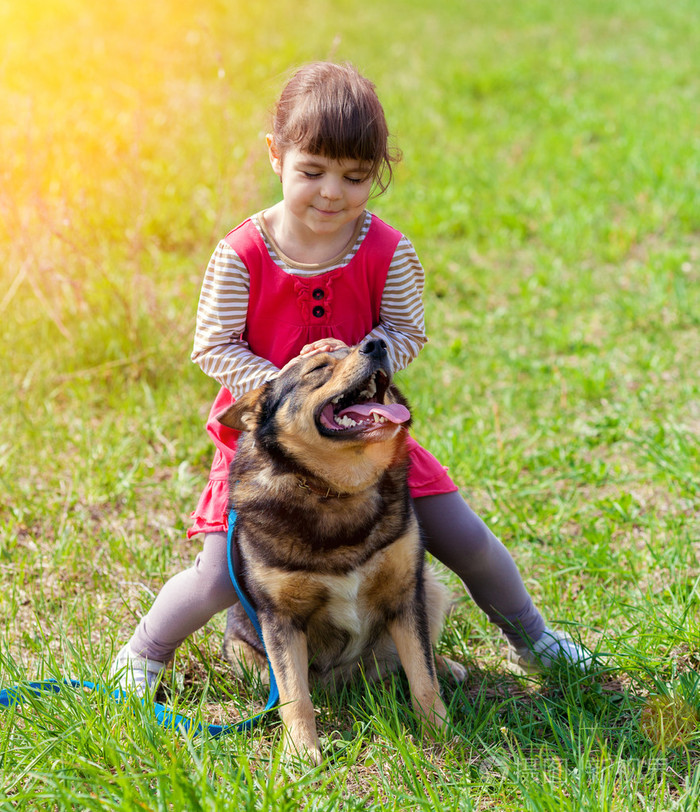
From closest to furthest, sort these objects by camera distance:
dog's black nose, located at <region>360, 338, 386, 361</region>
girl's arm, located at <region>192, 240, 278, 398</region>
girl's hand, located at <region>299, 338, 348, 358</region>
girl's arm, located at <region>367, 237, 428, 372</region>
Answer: dog's black nose, located at <region>360, 338, 386, 361</region> < girl's hand, located at <region>299, 338, 348, 358</region> < girl's arm, located at <region>192, 240, 278, 398</region> < girl's arm, located at <region>367, 237, 428, 372</region>

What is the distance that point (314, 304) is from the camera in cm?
258

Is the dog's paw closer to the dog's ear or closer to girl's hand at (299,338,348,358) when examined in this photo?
the dog's ear

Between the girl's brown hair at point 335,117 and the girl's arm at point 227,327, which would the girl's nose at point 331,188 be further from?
the girl's arm at point 227,327

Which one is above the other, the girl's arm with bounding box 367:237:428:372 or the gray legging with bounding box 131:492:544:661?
the girl's arm with bounding box 367:237:428:372

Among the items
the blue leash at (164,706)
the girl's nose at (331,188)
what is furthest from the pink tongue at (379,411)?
the girl's nose at (331,188)

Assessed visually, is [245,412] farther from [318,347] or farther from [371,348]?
[371,348]

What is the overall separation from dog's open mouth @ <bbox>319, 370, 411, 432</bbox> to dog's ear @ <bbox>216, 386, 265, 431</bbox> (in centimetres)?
23

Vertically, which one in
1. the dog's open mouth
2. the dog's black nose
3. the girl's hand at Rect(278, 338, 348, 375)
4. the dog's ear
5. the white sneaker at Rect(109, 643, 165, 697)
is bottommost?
the white sneaker at Rect(109, 643, 165, 697)

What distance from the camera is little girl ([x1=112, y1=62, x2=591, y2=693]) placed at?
2.42m

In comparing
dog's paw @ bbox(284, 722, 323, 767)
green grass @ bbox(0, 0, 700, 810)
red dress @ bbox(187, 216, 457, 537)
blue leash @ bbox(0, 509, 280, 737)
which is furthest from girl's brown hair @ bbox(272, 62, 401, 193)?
dog's paw @ bbox(284, 722, 323, 767)

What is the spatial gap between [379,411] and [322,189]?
703 mm

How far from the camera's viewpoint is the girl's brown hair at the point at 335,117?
7.70 ft

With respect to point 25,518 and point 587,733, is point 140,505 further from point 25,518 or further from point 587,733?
point 587,733

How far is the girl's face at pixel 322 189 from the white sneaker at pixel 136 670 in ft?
5.00
